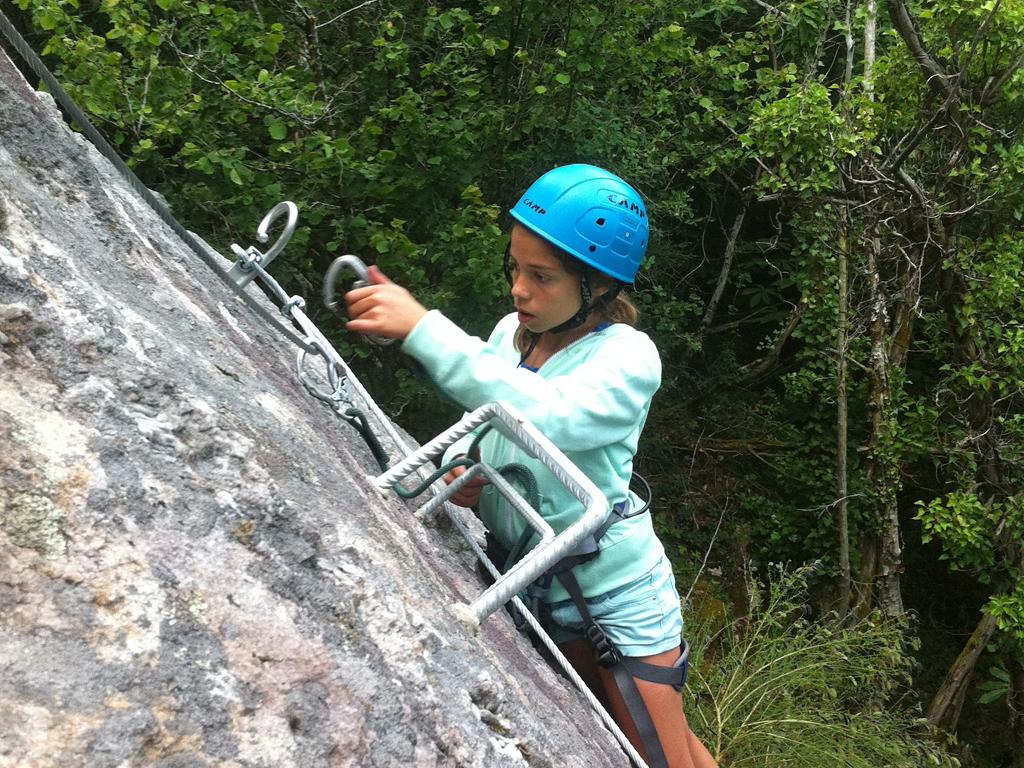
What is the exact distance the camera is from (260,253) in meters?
1.84

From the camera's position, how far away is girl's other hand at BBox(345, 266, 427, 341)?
1.53 metres

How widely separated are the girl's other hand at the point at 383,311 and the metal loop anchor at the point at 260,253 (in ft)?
0.60

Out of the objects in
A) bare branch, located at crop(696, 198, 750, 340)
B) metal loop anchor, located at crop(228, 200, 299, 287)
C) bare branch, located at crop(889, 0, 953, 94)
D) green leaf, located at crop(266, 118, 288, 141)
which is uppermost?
bare branch, located at crop(889, 0, 953, 94)

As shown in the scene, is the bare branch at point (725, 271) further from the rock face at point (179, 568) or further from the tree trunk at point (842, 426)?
the rock face at point (179, 568)

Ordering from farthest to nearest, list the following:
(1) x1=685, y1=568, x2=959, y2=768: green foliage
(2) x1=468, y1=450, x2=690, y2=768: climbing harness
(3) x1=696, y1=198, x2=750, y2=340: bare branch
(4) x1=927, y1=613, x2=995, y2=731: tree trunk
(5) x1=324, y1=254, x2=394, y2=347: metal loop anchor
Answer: (3) x1=696, y1=198, x2=750, y2=340: bare branch
(4) x1=927, y1=613, x2=995, y2=731: tree trunk
(1) x1=685, y1=568, x2=959, y2=768: green foliage
(2) x1=468, y1=450, x2=690, y2=768: climbing harness
(5) x1=324, y1=254, x2=394, y2=347: metal loop anchor

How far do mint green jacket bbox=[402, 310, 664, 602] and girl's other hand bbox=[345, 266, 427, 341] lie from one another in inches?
0.9

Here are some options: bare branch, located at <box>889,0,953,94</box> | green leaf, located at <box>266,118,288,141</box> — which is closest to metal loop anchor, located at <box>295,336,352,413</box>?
green leaf, located at <box>266,118,288,141</box>

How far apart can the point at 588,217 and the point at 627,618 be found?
962 mm

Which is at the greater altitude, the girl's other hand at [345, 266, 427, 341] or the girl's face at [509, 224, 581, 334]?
the girl's face at [509, 224, 581, 334]

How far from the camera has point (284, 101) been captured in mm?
4211

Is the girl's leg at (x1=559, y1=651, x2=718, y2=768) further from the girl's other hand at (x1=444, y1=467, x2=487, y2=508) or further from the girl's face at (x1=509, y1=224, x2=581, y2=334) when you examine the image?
the girl's face at (x1=509, y1=224, x2=581, y2=334)


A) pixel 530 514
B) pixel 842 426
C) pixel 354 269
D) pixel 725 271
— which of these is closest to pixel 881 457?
pixel 842 426

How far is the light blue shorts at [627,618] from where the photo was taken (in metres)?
2.01

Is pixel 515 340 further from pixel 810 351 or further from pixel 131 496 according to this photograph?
pixel 810 351
